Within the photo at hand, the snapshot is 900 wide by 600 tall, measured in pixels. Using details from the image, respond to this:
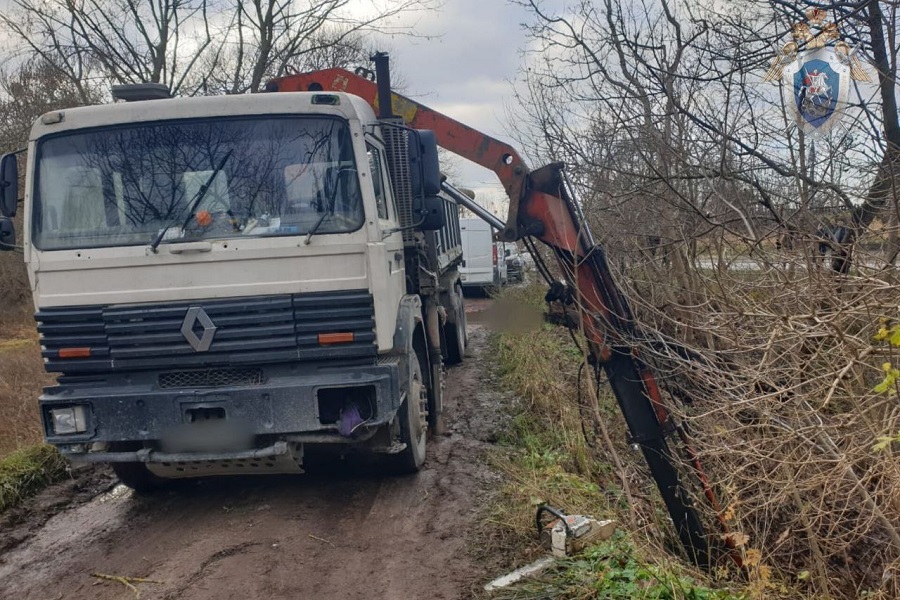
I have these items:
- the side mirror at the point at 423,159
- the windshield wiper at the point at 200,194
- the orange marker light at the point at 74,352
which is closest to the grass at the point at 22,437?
the orange marker light at the point at 74,352

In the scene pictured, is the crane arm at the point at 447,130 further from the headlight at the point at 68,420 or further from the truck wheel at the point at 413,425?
the headlight at the point at 68,420

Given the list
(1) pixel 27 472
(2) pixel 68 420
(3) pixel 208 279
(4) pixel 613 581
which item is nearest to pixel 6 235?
(2) pixel 68 420

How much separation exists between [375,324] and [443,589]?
1.68 metres

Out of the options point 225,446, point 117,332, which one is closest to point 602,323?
point 225,446

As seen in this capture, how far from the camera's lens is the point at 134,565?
4629 mm

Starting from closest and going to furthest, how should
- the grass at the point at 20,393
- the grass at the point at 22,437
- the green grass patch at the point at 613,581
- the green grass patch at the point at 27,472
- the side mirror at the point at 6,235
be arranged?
the green grass patch at the point at 613,581 → the side mirror at the point at 6,235 → the green grass patch at the point at 27,472 → the grass at the point at 22,437 → the grass at the point at 20,393

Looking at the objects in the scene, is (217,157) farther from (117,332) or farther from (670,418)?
(670,418)

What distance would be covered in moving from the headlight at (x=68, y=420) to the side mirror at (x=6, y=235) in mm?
1189

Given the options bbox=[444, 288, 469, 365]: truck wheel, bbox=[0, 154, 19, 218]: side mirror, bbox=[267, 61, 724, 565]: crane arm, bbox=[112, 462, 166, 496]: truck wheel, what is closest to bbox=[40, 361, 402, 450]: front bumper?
bbox=[112, 462, 166, 496]: truck wheel

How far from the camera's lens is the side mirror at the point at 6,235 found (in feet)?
16.6

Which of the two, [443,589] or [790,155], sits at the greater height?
[790,155]

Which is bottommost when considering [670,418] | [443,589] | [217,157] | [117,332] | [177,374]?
[443,589]

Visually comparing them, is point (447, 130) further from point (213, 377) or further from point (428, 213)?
point (213, 377)

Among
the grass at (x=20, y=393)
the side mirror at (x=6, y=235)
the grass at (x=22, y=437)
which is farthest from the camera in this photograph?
the grass at (x=20, y=393)
